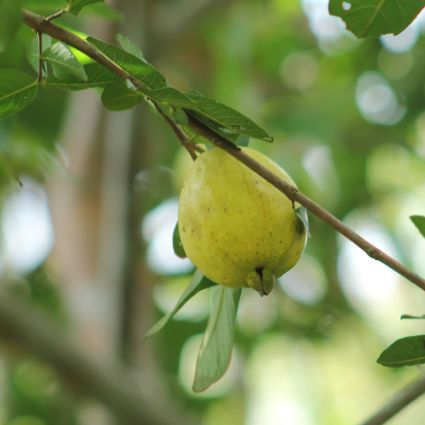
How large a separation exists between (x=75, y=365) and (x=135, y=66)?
4.19 feet

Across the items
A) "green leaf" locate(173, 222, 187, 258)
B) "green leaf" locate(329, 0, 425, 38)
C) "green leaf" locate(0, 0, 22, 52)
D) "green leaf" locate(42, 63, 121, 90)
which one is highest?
"green leaf" locate(329, 0, 425, 38)

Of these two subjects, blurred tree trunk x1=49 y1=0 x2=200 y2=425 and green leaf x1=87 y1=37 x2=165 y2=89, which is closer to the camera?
green leaf x1=87 y1=37 x2=165 y2=89

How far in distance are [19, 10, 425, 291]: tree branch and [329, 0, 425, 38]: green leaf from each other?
0.21 m

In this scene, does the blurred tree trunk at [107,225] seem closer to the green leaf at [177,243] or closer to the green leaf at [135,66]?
the green leaf at [177,243]

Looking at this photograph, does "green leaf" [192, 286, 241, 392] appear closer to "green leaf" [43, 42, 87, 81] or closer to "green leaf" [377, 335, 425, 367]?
"green leaf" [377, 335, 425, 367]

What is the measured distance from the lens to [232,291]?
3.35 ft

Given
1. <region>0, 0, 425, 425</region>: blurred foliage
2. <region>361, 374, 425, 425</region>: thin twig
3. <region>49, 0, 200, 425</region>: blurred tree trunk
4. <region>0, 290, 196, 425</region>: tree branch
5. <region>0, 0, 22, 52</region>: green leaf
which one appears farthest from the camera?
<region>0, 0, 425, 425</region>: blurred foliage

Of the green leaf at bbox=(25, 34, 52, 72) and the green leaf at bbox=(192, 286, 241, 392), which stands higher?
the green leaf at bbox=(25, 34, 52, 72)

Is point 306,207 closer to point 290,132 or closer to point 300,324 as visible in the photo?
point 290,132

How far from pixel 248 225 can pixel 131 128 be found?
5.98ft

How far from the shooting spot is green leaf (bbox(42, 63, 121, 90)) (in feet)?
2.89

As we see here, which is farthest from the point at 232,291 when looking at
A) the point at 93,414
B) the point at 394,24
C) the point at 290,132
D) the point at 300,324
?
the point at 300,324

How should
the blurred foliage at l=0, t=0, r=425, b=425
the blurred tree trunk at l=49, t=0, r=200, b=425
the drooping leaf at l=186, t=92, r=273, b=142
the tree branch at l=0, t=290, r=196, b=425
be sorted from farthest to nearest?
the blurred foliage at l=0, t=0, r=425, b=425 < the blurred tree trunk at l=49, t=0, r=200, b=425 < the tree branch at l=0, t=290, r=196, b=425 < the drooping leaf at l=186, t=92, r=273, b=142

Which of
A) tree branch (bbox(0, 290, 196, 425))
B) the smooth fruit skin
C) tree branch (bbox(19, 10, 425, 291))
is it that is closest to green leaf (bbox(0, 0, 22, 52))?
tree branch (bbox(19, 10, 425, 291))
